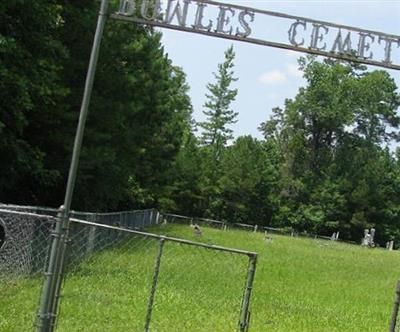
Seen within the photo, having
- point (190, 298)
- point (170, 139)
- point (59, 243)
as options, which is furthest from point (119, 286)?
Answer: point (170, 139)

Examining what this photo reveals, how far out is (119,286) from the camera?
1251 cm

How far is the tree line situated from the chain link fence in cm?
524

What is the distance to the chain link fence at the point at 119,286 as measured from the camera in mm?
9328

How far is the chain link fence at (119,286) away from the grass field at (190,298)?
2 cm

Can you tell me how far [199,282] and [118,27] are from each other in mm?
15800

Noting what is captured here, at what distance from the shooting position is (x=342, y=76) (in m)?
85.0

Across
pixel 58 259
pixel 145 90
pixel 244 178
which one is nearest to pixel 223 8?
pixel 58 259

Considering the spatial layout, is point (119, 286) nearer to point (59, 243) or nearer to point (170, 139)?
point (59, 243)

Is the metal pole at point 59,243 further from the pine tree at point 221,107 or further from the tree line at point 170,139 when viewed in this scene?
the pine tree at point 221,107

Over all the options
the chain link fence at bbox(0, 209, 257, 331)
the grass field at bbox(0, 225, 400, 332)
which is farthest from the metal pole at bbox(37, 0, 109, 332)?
the grass field at bbox(0, 225, 400, 332)

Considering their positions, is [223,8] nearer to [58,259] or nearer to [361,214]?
[58,259]

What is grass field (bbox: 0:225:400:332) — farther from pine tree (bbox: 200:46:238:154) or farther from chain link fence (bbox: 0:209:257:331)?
pine tree (bbox: 200:46:238:154)

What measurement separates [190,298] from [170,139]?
37.0 meters

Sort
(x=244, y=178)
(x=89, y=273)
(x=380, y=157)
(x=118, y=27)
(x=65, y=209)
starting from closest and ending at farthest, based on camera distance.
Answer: (x=65, y=209) < (x=89, y=273) < (x=118, y=27) < (x=244, y=178) < (x=380, y=157)
